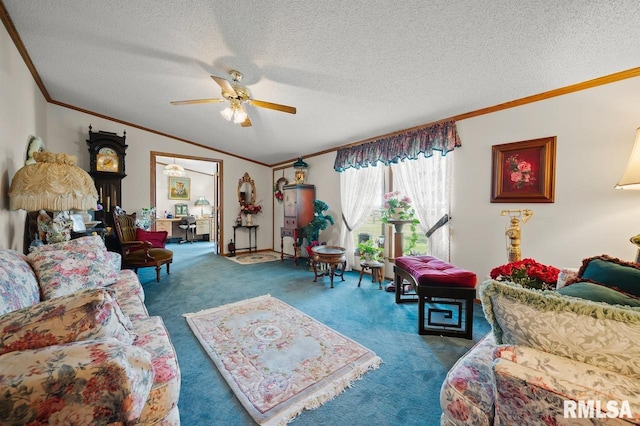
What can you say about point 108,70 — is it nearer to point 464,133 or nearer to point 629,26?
point 464,133

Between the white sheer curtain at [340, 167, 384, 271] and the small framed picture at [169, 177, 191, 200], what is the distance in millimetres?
6005

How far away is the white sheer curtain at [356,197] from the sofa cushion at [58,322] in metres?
3.53

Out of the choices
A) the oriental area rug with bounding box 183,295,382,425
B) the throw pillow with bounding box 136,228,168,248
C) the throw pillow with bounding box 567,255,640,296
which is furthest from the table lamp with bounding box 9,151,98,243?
the throw pillow with bounding box 567,255,640,296

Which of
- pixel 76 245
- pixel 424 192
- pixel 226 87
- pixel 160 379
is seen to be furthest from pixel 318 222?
pixel 160 379

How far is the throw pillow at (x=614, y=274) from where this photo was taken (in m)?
1.05

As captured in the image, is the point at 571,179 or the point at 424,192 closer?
the point at 571,179

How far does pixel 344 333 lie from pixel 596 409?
176 centimetres

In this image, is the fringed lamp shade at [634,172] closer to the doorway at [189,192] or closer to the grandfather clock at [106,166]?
the grandfather clock at [106,166]

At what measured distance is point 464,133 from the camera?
2914 mm

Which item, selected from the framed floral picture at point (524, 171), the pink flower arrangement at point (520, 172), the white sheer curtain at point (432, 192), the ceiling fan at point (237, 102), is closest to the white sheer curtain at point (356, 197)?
the white sheer curtain at point (432, 192)

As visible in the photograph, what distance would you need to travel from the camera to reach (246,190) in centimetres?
604

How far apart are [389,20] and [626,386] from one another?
204 cm

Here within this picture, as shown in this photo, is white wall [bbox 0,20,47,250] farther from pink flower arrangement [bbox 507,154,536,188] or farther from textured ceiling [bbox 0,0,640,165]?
pink flower arrangement [bbox 507,154,536,188]

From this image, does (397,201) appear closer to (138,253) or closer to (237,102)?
(237,102)
